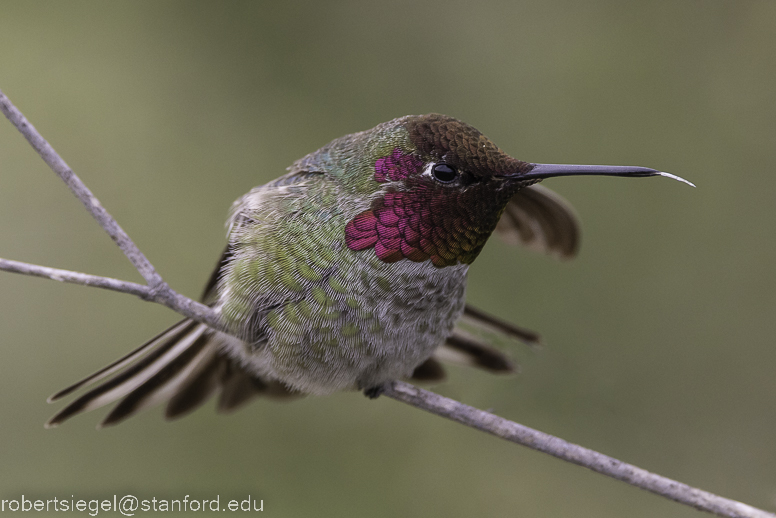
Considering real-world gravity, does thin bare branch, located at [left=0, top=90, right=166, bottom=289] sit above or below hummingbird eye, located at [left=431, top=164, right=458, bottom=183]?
below

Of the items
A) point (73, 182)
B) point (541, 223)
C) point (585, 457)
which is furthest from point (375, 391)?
point (73, 182)

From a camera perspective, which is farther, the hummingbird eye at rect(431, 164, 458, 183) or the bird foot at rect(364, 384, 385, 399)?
the bird foot at rect(364, 384, 385, 399)

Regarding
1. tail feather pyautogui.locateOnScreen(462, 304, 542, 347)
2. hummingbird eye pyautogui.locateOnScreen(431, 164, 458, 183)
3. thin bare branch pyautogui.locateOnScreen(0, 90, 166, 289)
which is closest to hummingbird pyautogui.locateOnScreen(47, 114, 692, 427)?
hummingbird eye pyautogui.locateOnScreen(431, 164, 458, 183)

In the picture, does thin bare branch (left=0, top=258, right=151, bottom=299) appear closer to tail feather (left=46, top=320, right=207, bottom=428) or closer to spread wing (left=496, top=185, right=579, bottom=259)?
tail feather (left=46, top=320, right=207, bottom=428)

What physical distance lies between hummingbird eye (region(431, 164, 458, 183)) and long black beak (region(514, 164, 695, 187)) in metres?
0.23

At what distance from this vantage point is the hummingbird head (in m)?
2.36

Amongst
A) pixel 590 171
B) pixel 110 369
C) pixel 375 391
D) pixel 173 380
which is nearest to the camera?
pixel 590 171

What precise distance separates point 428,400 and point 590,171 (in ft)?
3.55

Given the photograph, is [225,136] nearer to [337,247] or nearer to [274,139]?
[274,139]

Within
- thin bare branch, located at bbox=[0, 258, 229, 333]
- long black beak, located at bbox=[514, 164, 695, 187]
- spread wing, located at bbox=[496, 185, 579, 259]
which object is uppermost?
long black beak, located at bbox=[514, 164, 695, 187]

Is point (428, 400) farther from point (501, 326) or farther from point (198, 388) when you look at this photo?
point (198, 388)

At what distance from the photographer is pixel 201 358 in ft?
10.6

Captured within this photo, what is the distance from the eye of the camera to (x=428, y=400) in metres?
2.66

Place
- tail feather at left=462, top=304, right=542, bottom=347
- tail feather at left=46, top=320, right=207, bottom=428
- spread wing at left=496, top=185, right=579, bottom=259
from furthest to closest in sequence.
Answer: tail feather at left=462, top=304, right=542, bottom=347 → spread wing at left=496, top=185, right=579, bottom=259 → tail feather at left=46, top=320, right=207, bottom=428
